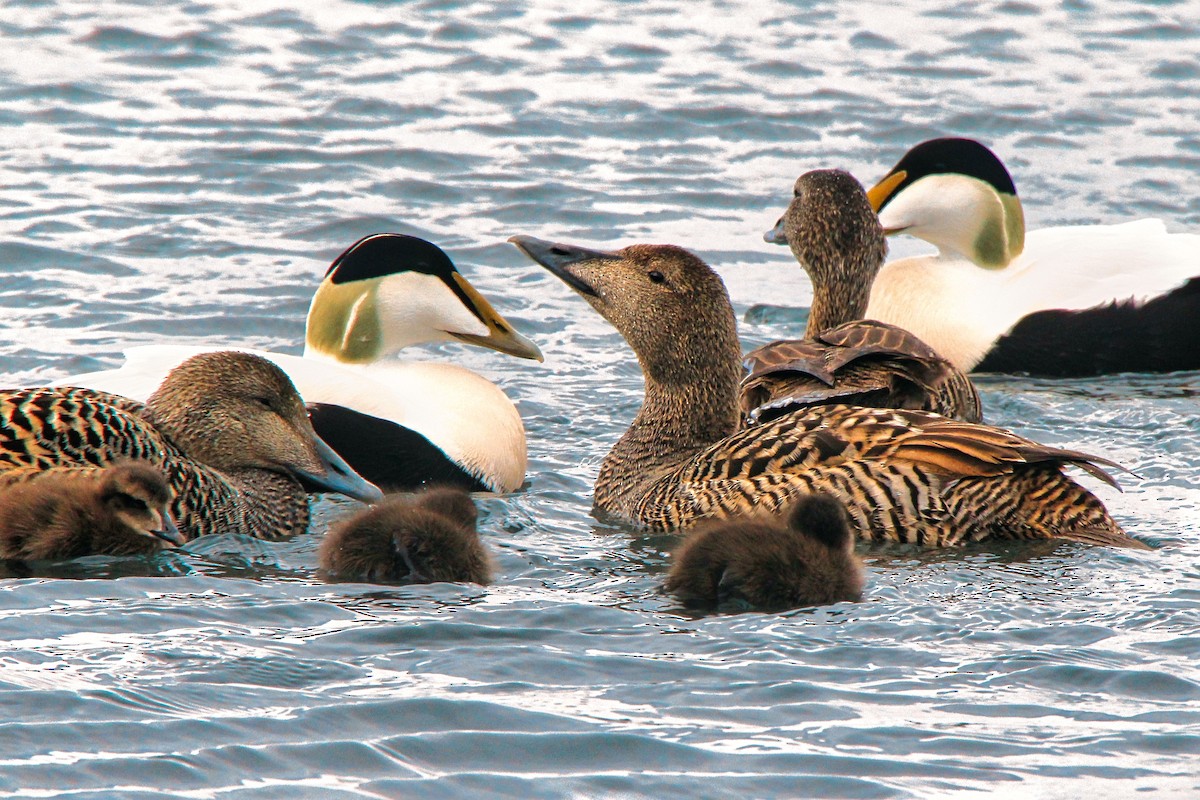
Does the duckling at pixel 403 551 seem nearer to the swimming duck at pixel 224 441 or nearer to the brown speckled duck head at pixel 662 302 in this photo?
the swimming duck at pixel 224 441

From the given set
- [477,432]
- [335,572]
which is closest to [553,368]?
[477,432]

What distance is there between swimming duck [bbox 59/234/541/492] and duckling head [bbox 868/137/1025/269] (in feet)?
7.97

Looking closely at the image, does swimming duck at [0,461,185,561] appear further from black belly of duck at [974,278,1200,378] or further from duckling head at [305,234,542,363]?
black belly of duck at [974,278,1200,378]

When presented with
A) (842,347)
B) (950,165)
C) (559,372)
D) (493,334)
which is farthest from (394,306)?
(950,165)

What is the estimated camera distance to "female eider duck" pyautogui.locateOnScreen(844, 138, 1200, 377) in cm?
827

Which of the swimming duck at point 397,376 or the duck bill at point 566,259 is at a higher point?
the duck bill at point 566,259

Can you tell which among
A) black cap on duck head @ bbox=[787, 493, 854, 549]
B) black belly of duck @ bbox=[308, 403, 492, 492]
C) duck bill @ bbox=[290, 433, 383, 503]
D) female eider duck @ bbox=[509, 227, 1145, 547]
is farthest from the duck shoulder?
duck bill @ bbox=[290, 433, 383, 503]

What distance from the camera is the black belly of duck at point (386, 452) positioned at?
6.45m

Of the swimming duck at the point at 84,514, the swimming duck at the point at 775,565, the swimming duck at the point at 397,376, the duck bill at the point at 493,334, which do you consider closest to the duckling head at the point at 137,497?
the swimming duck at the point at 84,514

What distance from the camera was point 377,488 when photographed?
621cm

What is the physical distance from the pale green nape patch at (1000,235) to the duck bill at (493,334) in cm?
267

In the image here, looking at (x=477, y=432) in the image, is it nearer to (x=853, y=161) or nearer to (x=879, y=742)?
(x=879, y=742)

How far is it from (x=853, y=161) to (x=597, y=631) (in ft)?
21.9

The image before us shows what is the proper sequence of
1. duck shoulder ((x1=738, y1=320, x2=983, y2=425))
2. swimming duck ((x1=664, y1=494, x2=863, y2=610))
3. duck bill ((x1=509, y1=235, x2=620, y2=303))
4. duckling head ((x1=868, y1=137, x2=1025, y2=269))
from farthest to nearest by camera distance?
duckling head ((x1=868, y1=137, x2=1025, y2=269)), duck bill ((x1=509, y1=235, x2=620, y2=303)), duck shoulder ((x1=738, y1=320, x2=983, y2=425)), swimming duck ((x1=664, y1=494, x2=863, y2=610))
